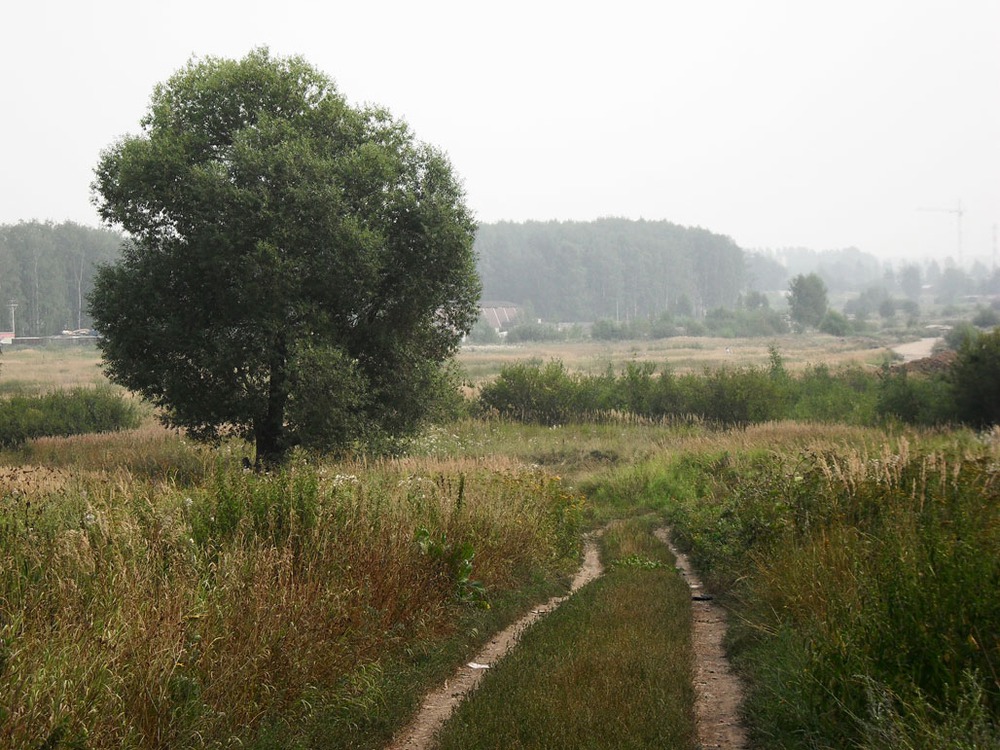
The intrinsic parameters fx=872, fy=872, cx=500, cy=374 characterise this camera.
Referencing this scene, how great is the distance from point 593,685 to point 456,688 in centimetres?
151

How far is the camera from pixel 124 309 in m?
22.1

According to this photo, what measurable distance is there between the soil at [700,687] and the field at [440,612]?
18 cm

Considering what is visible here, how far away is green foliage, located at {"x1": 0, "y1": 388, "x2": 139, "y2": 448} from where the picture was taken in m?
32.8

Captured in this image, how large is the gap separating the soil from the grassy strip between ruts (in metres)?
0.19

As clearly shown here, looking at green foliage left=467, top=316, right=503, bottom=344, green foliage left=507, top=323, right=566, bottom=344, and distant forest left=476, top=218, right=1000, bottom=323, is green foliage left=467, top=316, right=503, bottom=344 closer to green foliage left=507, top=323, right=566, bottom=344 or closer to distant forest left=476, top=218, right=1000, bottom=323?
green foliage left=507, top=323, right=566, bottom=344

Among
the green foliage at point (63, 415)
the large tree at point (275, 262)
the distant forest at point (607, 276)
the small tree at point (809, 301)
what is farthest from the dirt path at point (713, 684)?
the distant forest at point (607, 276)

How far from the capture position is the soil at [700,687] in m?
6.83

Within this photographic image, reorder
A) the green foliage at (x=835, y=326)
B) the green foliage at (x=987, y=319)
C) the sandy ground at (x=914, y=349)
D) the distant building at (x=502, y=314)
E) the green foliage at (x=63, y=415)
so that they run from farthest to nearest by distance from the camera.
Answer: the distant building at (x=502, y=314) < the green foliage at (x=835, y=326) < the green foliage at (x=987, y=319) < the sandy ground at (x=914, y=349) < the green foliage at (x=63, y=415)

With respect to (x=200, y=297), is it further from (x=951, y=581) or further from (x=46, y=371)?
(x=46, y=371)

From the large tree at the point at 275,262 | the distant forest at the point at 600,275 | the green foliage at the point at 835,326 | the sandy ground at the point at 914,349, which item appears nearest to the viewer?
the large tree at the point at 275,262

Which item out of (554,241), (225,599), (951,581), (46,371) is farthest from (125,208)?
(554,241)

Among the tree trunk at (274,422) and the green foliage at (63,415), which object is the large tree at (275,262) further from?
the green foliage at (63,415)

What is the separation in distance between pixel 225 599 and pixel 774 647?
492 cm

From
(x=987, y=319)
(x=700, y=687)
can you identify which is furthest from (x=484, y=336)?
(x=700, y=687)
